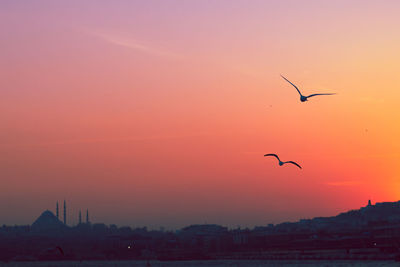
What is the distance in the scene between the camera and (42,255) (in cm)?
19775

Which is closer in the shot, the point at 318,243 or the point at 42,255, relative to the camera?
the point at 318,243

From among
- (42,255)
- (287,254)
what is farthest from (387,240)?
Result: (42,255)

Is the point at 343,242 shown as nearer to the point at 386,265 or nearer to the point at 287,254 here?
the point at 287,254

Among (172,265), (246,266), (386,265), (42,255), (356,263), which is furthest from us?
(42,255)

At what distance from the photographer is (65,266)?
493ft

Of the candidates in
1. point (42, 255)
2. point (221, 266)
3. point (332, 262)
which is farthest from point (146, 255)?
point (332, 262)

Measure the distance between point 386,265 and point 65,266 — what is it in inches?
2950

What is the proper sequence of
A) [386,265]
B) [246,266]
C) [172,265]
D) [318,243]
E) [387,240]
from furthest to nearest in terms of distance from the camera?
[318,243]
[387,240]
[172,265]
[246,266]
[386,265]

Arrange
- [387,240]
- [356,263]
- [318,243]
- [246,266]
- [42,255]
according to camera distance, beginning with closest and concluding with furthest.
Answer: [356,263]
[246,266]
[387,240]
[318,243]
[42,255]

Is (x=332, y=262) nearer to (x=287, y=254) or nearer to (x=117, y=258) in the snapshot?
(x=287, y=254)

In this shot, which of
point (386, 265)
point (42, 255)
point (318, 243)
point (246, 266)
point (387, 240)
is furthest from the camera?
point (42, 255)

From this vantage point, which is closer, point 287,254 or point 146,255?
point 287,254

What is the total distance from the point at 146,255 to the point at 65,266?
43296 millimetres

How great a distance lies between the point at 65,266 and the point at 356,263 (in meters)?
67.5
